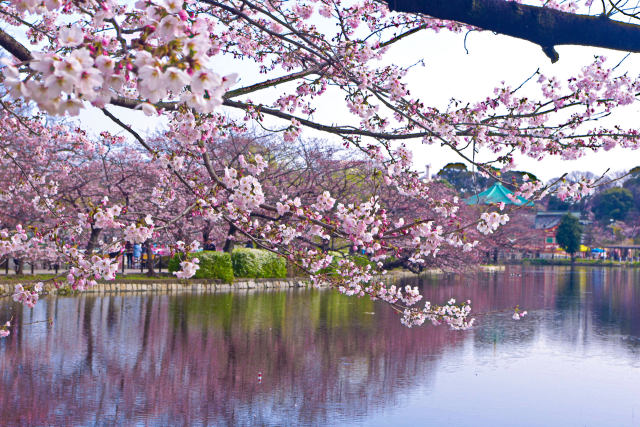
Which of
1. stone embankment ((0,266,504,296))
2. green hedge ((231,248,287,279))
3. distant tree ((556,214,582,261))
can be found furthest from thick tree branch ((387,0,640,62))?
distant tree ((556,214,582,261))

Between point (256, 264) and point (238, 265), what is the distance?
2.36 feet

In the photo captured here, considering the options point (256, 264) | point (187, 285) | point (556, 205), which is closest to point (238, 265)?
point (256, 264)

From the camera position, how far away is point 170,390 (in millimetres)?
7547

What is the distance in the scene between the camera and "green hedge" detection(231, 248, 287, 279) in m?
24.6

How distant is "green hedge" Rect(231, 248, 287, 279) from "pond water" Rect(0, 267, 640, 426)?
853cm

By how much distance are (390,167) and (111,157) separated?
19414mm

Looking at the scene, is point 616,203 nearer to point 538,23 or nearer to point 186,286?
point 186,286

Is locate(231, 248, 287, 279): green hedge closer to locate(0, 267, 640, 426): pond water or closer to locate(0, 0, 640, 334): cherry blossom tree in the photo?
locate(0, 267, 640, 426): pond water

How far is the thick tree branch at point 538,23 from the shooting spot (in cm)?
397

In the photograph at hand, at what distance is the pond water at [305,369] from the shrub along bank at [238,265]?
21.7 feet

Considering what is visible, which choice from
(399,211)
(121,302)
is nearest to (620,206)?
(399,211)

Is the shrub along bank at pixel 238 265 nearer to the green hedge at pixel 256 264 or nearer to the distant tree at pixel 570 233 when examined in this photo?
the green hedge at pixel 256 264

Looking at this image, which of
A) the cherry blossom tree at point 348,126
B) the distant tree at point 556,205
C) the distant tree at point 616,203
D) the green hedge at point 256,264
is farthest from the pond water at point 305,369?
the distant tree at point 556,205

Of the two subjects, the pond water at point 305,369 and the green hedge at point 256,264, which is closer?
the pond water at point 305,369
